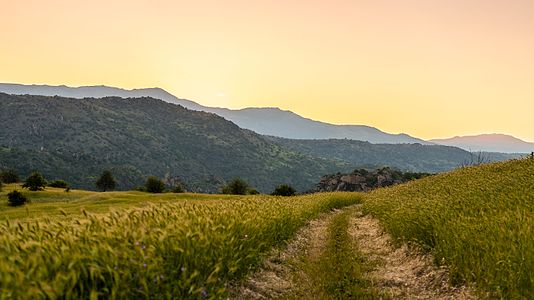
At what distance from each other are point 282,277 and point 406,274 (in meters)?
4.55

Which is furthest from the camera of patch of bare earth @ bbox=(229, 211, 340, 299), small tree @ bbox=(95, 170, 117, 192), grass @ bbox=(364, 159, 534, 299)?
small tree @ bbox=(95, 170, 117, 192)

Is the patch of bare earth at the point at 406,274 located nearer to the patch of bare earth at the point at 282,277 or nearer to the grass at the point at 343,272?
the grass at the point at 343,272

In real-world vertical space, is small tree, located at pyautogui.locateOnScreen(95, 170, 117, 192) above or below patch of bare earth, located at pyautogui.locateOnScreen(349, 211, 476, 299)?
below

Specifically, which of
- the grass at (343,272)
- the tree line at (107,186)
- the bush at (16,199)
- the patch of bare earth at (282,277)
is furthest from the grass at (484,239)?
the tree line at (107,186)

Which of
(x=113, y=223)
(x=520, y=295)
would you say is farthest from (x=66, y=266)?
(x=520, y=295)

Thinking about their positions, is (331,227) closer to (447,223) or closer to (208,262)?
(447,223)

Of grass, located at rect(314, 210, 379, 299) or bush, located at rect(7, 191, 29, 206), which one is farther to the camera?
bush, located at rect(7, 191, 29, 206)

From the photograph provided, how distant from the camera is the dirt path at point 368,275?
38.3ft

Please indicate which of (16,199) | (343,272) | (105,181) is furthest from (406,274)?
(105,181)

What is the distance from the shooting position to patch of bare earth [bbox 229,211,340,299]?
11.4 metres

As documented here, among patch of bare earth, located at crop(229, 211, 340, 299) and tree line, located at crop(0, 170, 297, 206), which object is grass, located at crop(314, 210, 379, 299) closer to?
patch of bare earth, located at crop(229, 211, 340, 299)

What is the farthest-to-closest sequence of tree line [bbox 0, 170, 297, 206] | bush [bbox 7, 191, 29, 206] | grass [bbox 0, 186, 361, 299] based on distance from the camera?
tree line [bbox 0, 170, 297, 206] < bush [bbox 7, 191, 29, 206] < grass [bbox 0, 186, 361, 299]

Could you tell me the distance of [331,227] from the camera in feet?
90.2

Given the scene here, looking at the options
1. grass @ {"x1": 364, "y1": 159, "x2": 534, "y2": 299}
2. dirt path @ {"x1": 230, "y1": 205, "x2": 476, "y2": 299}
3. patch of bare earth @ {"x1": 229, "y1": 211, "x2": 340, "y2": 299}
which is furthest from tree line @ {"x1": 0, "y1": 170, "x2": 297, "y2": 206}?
grass @ {"x1": 364, "y1": 159, "x2": 534, "y2": 299}
